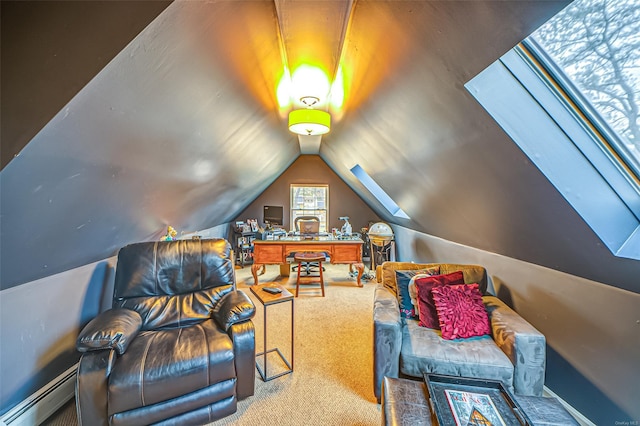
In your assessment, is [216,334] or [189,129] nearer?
[216,334]

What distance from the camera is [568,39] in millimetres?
1069

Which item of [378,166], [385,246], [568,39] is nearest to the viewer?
[568,39]

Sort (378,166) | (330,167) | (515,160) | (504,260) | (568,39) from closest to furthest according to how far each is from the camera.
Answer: (568,39), (515,160), (504,260), (378,166), (330,167)

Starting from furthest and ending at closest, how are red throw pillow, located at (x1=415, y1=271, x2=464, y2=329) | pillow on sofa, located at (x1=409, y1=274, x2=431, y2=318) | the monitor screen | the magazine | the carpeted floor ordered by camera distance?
the monitor screen < pillow on sofa, located at (x1=409, y1=274, x2=431, y2=318) < red throw pillow, located at (x1=415, y1=271, x2=464, y2=329) < the carpeted floor < the magazine

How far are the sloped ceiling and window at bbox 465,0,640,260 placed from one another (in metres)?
0.07

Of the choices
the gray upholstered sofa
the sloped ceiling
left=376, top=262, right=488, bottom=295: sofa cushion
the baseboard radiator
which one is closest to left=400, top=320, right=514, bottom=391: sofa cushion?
the gray upholstered sofa

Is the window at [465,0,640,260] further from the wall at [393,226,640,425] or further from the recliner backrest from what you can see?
the recliner backrest

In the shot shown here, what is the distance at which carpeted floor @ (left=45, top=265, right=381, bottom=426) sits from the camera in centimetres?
165

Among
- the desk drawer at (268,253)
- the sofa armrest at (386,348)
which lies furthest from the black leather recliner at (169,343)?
the desk drawer at (268,253)

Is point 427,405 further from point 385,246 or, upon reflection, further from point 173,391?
point 385,246

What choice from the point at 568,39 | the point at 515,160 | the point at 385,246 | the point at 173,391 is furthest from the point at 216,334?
the point at 385,246

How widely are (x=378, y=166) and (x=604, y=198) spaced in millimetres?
2287

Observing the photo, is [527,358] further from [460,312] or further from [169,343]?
[169,343]

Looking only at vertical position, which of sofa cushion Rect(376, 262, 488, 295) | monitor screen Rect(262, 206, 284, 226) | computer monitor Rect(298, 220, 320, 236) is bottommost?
sofa cushion Rect(376, 262, 488, 295)
